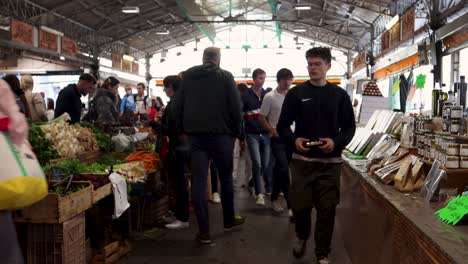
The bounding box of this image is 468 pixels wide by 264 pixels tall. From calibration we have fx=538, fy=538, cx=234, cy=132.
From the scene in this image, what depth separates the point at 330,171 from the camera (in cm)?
402

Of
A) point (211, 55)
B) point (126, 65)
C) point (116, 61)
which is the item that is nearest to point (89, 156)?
point (211, 55)

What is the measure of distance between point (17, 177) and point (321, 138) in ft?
7.31

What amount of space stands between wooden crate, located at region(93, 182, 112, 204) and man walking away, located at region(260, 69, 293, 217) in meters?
2.27

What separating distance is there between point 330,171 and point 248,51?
29.0m

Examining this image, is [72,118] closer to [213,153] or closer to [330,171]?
[213,153]

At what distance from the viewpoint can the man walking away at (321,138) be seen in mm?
4004

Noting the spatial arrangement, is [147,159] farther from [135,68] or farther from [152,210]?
[135,68]

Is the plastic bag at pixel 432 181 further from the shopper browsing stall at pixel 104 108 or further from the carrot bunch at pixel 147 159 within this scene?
the shopper browsing stall at pixel 104 108

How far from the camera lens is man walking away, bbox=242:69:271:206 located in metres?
7.00

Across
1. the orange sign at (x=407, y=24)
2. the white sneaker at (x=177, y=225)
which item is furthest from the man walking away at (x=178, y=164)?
the orange sign at (x=407, y=24)

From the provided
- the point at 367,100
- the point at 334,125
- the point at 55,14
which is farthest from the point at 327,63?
the point at 55,14

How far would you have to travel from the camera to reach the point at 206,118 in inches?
196

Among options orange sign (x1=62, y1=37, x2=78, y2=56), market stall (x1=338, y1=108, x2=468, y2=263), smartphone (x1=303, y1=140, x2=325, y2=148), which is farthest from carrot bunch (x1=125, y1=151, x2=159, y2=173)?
orange sign (x1=62, y1=37, x2=78, y2=56)

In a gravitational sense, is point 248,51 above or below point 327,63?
above
